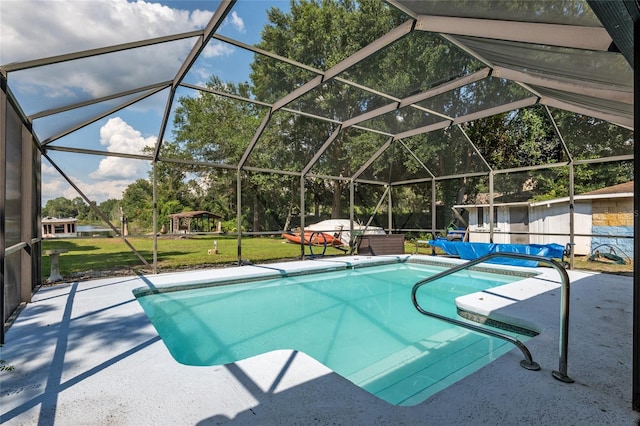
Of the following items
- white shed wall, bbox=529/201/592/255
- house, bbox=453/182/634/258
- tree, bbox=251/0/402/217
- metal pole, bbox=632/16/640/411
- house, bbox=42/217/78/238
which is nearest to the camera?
metal pole, bbox=632/16/640/411

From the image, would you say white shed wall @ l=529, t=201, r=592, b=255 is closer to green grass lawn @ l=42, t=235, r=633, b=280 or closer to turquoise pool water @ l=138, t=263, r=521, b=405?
green grass lawn @ l=42, t=235, r=633, b=280

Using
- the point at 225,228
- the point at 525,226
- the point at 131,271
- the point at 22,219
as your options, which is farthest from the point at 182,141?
the point at 525,226

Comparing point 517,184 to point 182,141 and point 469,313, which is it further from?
point 182,141

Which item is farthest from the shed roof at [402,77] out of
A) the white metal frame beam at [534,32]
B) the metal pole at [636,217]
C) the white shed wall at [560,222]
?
the white shed wall at [560,222]

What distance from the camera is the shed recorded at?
46.3ft

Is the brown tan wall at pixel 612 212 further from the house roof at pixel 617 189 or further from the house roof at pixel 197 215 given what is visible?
the house roof at pixel 197 215

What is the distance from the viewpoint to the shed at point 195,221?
14.1 m

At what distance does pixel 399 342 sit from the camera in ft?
13.0

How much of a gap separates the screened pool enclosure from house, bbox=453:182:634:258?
404 millimetres

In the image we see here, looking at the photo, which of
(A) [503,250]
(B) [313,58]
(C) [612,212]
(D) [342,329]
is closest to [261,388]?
(D) [342,329]

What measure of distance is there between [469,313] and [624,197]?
346 inches

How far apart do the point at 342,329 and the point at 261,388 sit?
2525 millimetres

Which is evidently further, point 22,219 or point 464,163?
point 464,163

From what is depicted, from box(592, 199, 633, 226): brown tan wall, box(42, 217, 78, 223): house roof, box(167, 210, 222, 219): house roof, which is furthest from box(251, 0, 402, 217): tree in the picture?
box(592, 199, 633, 226): brown tan wall
